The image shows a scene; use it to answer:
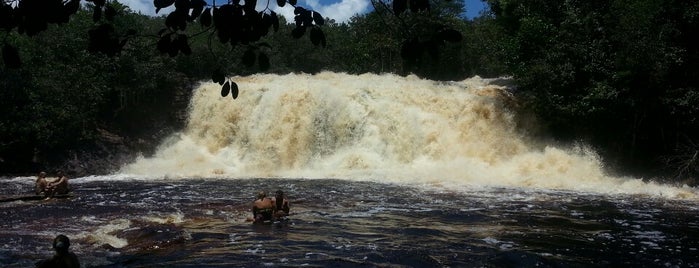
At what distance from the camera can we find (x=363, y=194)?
53.0 feet

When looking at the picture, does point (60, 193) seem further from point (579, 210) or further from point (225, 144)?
point (579, 210)

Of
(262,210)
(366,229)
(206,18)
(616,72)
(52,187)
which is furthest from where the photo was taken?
(616,72)

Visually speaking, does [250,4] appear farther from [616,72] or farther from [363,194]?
[616,72]

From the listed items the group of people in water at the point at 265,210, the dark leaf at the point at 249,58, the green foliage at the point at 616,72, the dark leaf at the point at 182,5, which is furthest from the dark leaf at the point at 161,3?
the green foliage at the point at 616,72

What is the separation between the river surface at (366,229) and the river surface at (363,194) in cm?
4

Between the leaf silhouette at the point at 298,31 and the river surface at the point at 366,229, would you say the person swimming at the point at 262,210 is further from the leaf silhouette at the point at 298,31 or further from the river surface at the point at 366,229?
the leaf silhouette at the point at 298,31

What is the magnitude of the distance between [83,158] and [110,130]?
2391mm

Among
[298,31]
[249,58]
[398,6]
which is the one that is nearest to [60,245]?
[249,58]

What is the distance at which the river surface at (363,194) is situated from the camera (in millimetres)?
9156

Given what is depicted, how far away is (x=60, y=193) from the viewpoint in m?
15.6

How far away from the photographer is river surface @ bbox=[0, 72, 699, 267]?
30.0 ft

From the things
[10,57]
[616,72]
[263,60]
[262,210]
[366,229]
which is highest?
[616,72]

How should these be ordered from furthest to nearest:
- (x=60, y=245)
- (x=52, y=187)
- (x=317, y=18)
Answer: (x=52, y=187)
(x=60, y=245)
(x=317, y=18)

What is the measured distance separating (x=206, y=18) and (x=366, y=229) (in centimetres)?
859
